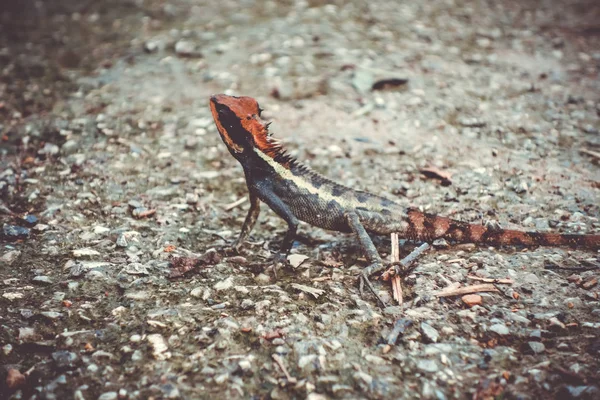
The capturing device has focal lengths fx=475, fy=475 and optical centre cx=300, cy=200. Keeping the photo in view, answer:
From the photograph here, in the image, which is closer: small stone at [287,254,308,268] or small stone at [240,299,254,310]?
small stone at [240,299,254,310]

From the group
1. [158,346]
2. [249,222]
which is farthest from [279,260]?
[158,346]

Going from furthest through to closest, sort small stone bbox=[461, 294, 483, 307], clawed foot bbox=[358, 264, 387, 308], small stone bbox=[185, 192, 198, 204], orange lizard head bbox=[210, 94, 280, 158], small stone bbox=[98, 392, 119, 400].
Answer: small stone bbox=[185, 192, 198, 204], orange lizard head bbox=[210, 94, 280, 158], clawed foot bbox=[358, 264, 387, 308], small stone bbox=[461, 294, 483, 307], small stone bbox=[98, 392, 119, 400]

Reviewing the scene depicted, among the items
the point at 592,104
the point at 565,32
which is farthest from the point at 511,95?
the point at 565,32

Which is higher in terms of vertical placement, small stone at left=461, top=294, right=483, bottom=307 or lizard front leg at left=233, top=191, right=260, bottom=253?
lizard front leg at left=233, top=191, right=260, bottom=253

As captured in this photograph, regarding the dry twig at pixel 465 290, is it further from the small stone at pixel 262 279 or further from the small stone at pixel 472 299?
the small stone at pixel 262 279

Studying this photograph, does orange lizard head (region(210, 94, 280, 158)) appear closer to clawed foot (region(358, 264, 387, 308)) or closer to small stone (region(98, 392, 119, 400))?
clawed foot (region(358, 264, 387, 308))

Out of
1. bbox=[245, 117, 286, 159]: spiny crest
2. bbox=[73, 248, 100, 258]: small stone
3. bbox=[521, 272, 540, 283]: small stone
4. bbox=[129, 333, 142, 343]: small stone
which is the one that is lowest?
bbox=[521, 272, 540, 283]: small stone

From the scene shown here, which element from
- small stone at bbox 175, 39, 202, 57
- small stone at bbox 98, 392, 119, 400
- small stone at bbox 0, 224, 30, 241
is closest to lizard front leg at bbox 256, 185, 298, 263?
small stone at bbox 98, 392, 119, 400

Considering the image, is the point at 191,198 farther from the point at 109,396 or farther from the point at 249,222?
the point at 109,396
